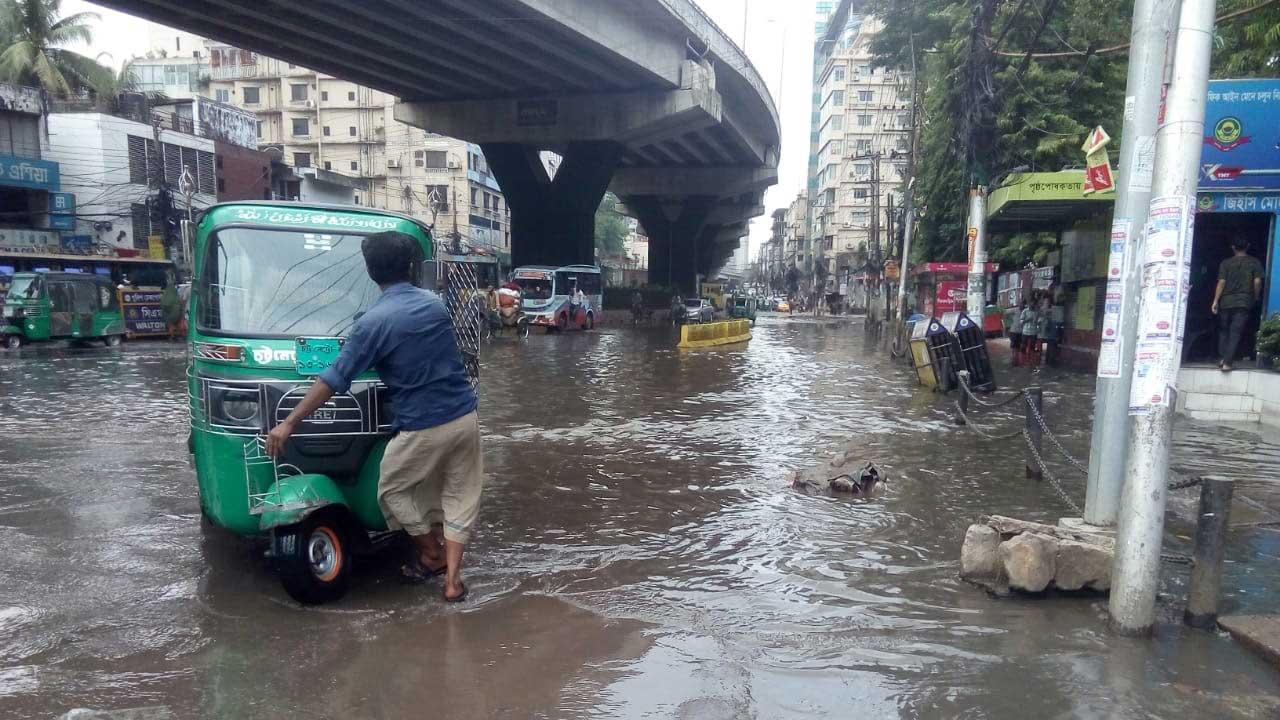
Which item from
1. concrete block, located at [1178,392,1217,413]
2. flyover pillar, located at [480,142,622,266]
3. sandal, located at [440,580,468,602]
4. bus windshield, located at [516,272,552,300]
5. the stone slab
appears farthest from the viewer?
flyover pillar, located at [480,142,622,266]

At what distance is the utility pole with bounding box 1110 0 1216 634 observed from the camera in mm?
4043

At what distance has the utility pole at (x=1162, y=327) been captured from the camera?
13.3 feet

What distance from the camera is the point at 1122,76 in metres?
25.5

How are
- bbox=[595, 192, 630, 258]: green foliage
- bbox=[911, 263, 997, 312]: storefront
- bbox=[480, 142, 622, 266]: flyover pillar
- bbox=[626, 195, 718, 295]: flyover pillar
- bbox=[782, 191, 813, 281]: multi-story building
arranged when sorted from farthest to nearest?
bbox=[782, 191, 813, 281]: multi-story building < bbox=[595, 192, 630, 258]: green foliage < bbox=[626, 195, 718, 295]: flyover pillar < bbox=[480, 142, 622, 266]: flyover pillar < bbox=[911, 263, 997, 312]: storefront

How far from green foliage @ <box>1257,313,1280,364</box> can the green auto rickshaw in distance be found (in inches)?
438

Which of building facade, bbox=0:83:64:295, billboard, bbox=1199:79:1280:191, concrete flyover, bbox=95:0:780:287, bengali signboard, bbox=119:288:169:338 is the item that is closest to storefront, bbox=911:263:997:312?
concrete flyover, bbox=95:0:780:287

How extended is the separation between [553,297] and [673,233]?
3014cm

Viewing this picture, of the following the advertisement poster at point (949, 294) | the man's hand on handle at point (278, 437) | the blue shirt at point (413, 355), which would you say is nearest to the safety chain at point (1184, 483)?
the blue shirt at point (413, 355)

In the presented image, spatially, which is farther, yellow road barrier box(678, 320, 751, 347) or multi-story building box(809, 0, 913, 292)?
multi-story building box(809, 0, 913, 292)

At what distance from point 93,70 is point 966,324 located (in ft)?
127

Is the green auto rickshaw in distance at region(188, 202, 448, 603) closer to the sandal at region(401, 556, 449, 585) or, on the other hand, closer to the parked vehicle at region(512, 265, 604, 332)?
the sandal at region(401, 556, 449, 585)

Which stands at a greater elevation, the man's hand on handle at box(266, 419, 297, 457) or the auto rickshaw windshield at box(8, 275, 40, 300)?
the auto rickshaw windshield at box(8, 275, 40, 300)

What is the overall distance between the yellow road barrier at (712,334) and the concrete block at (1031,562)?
19.9m

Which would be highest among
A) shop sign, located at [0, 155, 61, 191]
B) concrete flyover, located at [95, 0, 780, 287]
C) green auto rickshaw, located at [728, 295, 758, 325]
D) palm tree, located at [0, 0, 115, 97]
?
palm tree, located at [0, 0, 115, 97]
